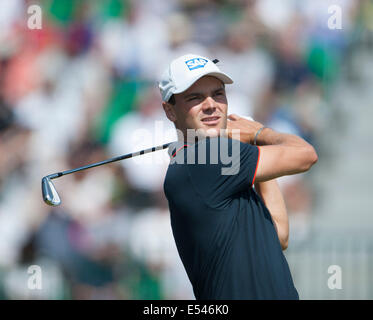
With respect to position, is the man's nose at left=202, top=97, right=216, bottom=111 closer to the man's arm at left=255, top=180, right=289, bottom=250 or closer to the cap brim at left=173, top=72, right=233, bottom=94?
the cap brim at left=173, top=72, right=233, bottom=94

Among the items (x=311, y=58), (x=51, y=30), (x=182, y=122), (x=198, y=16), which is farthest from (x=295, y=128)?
(x=182, y=122)

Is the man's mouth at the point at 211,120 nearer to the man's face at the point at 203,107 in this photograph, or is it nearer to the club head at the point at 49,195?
the man's face at the point at 203,107

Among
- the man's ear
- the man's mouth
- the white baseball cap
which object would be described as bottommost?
the man's mouth

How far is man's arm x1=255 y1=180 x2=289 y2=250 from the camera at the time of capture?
10.5ft

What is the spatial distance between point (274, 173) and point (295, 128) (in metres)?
3.82

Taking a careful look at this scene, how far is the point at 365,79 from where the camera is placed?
7.00 meters

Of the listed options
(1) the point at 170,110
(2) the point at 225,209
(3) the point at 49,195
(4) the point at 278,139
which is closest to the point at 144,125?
(3) the point at 49,195

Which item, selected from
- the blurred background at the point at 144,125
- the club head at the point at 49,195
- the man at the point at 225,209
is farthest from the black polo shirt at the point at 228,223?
the blurred background at the point at 144,125

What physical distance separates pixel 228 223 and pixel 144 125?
3874 mm

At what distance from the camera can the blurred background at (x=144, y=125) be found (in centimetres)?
614

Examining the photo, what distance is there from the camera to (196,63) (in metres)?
3.02

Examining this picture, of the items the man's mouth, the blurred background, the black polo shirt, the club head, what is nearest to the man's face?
the man's mouth

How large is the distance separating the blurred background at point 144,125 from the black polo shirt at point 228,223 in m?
3.18

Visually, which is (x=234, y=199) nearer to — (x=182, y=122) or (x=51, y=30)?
(x=182, y=122)
